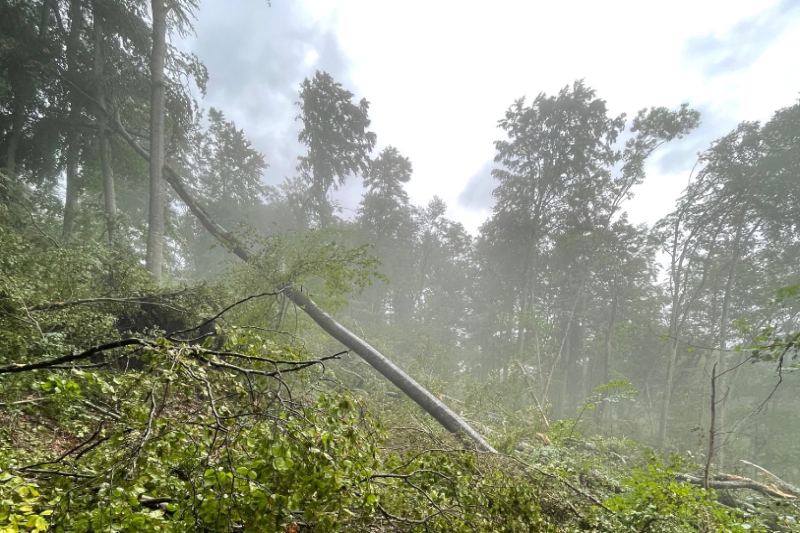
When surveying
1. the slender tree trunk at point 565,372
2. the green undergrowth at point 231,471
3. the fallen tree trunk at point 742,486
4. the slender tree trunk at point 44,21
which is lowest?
the green undergrowth at point 231,471

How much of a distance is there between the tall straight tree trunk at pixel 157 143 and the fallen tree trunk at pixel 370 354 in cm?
63

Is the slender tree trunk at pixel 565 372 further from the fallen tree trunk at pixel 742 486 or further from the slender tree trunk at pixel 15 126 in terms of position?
the slender tree trunk at pixel 15 126

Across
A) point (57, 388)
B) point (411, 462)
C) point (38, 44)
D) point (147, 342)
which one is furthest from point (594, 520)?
point (38, 44)

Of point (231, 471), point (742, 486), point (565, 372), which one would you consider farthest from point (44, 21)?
point (565, 372)

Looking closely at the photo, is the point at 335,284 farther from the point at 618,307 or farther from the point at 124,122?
the point at 618,307

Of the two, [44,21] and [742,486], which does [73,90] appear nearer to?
[44,21]

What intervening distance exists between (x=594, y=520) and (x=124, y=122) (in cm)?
1529

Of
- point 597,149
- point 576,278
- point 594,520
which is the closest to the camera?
point 594,520

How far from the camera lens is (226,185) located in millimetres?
24688

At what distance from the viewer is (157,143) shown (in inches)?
355

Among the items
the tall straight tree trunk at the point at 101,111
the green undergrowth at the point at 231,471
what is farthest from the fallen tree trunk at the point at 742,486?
the tall straight tree trunk at the point at 101,111

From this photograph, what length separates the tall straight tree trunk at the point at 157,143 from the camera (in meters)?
8.72

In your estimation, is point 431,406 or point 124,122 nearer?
point 431,406

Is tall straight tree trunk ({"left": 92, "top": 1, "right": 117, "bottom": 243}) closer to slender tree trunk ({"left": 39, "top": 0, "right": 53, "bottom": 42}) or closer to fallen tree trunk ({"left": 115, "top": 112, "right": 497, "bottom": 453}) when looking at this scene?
fallen tree trunk ({"left": 115, "top": 112, "right": 497, "bottom": 453})
